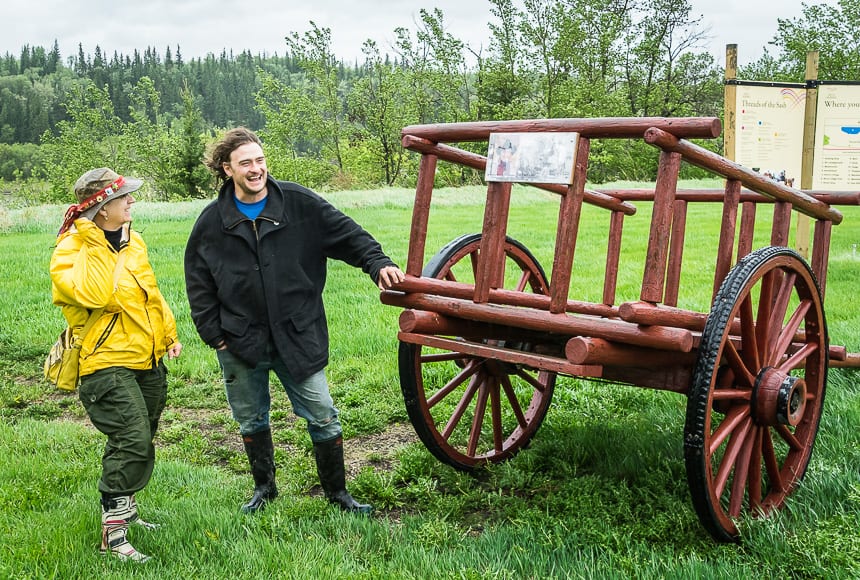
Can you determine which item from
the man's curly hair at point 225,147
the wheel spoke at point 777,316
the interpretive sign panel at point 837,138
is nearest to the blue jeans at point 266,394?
the man's curly hair at point 225,147

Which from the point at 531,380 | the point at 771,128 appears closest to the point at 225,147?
the point at 531,380

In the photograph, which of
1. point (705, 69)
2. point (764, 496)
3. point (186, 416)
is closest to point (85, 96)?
point (705, 69)

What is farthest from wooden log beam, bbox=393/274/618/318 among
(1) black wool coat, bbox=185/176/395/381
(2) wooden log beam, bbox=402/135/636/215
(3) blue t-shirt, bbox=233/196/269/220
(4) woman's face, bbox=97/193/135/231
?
(4) woman's face, bbox=97/193/135/231

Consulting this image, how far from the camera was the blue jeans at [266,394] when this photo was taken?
3.94m

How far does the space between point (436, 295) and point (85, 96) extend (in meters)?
56.0

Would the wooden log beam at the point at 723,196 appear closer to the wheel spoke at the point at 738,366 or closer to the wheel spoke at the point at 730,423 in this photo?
the wheel spoke at the point at 738,366

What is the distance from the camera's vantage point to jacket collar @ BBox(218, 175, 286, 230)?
3.83 m

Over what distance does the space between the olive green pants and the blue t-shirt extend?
3.06 feet

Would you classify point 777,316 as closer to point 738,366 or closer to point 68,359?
point 738,366

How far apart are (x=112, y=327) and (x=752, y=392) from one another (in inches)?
113

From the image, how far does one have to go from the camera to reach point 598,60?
4475 centimetres

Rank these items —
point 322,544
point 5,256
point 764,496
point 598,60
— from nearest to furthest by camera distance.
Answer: point 322,544, point 764,496, point 5,256, point 598,60

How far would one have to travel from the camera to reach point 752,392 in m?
3.36

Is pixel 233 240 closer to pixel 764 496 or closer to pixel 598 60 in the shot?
pixel 764 496
